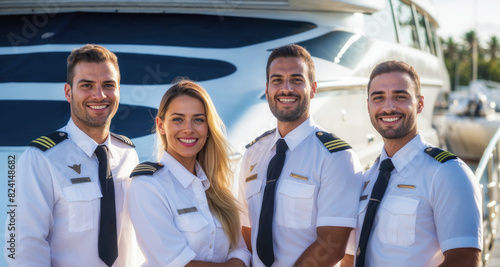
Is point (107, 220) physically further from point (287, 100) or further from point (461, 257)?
point (461, 257)

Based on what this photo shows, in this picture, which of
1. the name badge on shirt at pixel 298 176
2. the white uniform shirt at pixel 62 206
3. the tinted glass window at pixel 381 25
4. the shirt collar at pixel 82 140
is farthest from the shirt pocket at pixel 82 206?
the tinted glass window at pixel 381 25

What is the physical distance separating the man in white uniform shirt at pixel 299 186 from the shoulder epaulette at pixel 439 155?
0.36 metres

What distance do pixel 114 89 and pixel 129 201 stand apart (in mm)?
553

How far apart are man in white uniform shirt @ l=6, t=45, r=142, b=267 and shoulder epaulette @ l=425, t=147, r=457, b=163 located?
1.44 meters

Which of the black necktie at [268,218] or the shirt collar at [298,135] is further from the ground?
the shirt collar at [298,135]

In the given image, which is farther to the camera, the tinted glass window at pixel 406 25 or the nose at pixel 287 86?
the tinted glass window at pixel 406 25

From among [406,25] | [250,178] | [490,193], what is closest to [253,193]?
[250,178]

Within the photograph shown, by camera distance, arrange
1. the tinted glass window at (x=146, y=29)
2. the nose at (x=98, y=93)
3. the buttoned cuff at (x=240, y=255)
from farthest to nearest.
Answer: the tinted glass window at (x=146, y=29) → the buttoned cuff at (x=240, y=255) → the nose at (x=98, y=93)

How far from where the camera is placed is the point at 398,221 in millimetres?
2389

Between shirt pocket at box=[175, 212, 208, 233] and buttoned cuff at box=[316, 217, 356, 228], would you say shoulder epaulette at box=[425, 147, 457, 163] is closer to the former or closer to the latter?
buttoned cuff at box=[316, 217, 356, 228]

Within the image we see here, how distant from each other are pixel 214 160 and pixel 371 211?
31.8 inches

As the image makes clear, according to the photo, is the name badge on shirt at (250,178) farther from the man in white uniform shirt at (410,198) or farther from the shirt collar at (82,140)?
the shirt collar at (82,140)

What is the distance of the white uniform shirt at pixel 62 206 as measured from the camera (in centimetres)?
221

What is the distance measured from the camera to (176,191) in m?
2.47
